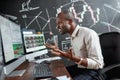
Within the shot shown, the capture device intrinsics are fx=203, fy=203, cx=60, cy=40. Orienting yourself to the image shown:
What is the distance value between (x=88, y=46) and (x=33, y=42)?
90cm

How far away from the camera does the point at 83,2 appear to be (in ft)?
9.93

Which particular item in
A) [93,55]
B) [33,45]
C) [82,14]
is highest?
[82,14]

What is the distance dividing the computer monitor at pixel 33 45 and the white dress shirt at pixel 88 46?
62 cm

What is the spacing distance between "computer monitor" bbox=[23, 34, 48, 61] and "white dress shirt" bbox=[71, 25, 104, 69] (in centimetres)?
62

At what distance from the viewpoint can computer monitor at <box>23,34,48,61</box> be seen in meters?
2.19

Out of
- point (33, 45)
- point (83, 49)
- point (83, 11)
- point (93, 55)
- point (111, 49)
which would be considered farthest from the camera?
point (83, 11)

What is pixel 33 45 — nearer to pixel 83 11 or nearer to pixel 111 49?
pixel 111 49

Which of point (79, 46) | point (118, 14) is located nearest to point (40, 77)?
point (79, 46)

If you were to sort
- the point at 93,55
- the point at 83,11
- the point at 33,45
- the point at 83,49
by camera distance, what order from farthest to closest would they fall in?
1. the point at 83,11
2. the point at 33,45
3. the point at 83,49
4. the point at 93,55

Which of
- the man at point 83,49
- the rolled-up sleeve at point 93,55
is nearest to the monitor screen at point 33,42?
the man at point 83,49

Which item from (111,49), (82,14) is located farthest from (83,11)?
(111,49)

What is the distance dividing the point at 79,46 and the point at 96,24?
4.66 ft

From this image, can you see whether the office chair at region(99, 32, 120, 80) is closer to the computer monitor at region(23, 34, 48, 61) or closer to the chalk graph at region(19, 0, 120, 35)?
the computer monitor at region(23, 34, 48, 61)

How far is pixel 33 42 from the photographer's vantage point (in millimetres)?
2332
